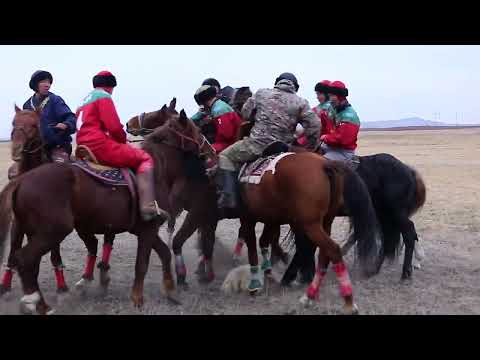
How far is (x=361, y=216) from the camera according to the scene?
6.99 meters

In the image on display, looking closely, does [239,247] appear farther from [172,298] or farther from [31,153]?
[31,153]

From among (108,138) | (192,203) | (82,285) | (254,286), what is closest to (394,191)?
(254,286)

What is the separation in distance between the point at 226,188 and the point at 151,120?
4.64 feet

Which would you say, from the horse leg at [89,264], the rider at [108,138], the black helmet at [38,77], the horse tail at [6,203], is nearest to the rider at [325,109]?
the rider at [108,138]

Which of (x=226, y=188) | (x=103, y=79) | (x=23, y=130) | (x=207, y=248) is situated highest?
(x=103, y=79)

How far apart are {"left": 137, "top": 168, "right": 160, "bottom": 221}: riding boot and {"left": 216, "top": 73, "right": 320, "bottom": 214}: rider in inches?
47.4

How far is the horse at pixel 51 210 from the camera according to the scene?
19.1 ft

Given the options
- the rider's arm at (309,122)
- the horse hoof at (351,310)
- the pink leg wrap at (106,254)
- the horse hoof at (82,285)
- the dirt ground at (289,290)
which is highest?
the rider's arm at (309,122)

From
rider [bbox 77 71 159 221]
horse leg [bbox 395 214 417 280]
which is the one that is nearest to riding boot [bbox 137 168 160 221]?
rider [bbox 77 71 159 221]

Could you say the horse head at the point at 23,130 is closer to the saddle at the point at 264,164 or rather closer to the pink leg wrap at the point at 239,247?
the saddle at the point at 264,164

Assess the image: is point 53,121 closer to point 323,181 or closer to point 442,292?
point 323,181

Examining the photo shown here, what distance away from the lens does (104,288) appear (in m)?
7.55

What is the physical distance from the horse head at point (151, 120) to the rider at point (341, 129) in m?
2.28

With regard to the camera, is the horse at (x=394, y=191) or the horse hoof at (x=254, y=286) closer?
the horse hoof at (x=254, y=286)
